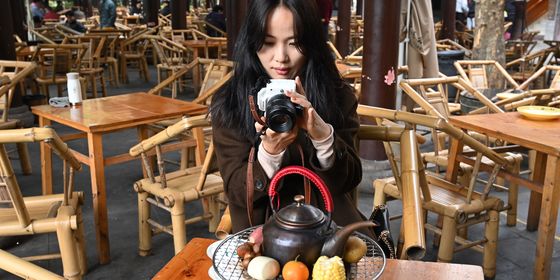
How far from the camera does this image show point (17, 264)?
4.06 feet

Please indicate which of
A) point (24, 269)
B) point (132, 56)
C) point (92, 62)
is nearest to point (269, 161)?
point (24, 269)

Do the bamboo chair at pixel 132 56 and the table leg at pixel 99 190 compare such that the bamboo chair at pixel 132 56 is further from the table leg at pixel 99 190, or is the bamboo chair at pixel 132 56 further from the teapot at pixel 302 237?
the teapot at pixel 302 237

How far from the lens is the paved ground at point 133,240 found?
2.78 metres

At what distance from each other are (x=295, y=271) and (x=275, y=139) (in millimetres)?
399

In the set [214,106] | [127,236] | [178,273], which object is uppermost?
[214,106]

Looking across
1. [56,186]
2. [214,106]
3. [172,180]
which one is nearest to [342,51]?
[56,186]

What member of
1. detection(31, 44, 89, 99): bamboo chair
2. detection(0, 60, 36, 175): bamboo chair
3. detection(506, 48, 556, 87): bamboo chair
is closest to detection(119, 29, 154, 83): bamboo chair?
detection(31, 44, 89, 99): bamboo chair

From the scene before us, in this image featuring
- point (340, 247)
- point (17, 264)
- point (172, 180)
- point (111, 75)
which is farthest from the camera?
point (111, 75)

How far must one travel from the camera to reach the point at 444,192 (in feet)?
8.82

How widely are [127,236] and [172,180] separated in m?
0.58

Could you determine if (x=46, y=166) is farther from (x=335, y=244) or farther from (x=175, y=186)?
(x=335, y=244)

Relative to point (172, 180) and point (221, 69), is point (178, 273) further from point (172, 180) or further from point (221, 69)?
point (221, 69)

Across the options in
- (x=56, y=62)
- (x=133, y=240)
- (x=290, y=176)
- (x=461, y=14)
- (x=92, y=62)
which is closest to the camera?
(x=290, y=176)

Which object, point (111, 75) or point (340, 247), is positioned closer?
point (340, 247)
